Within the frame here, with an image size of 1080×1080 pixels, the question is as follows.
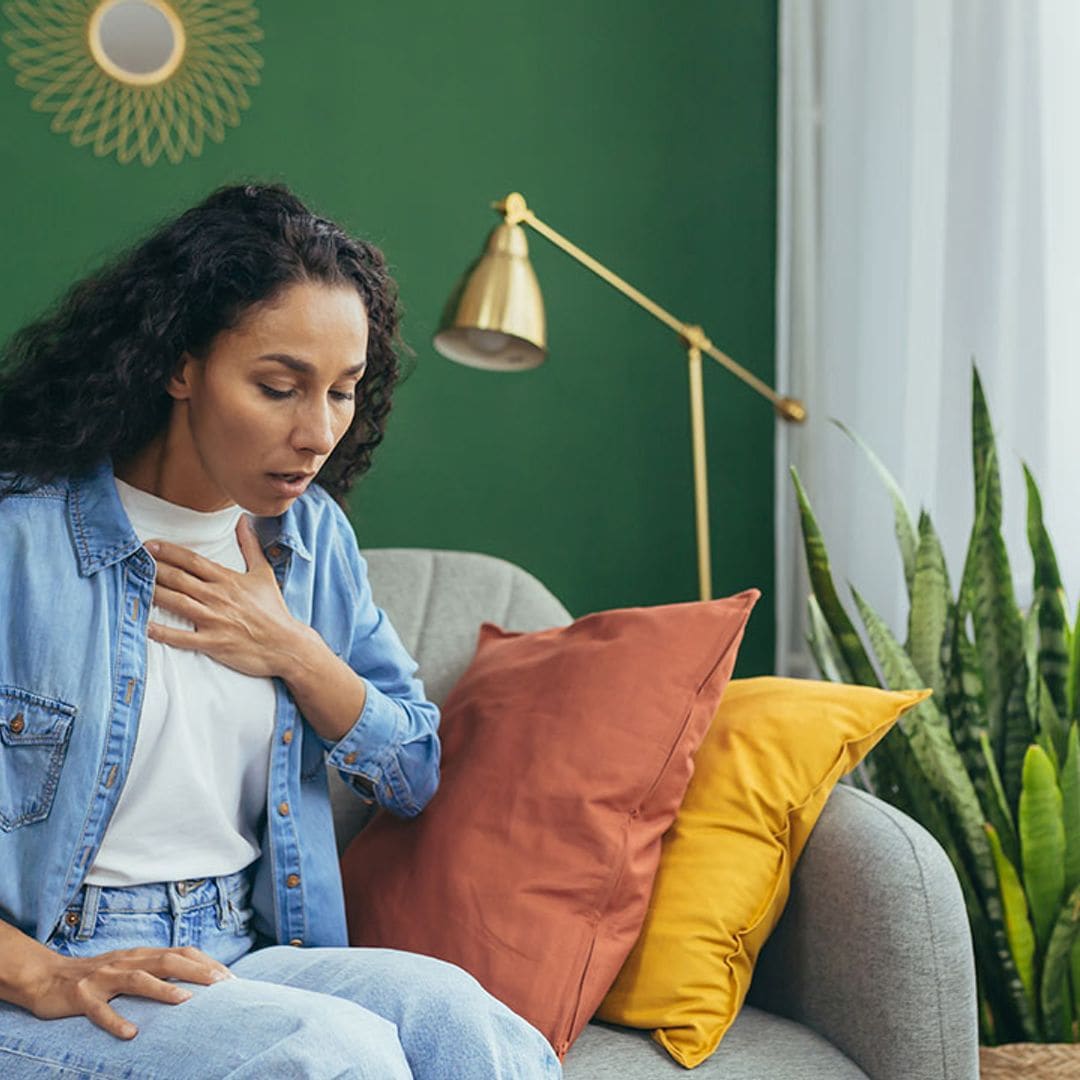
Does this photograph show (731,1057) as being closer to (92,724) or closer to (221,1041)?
(221,1041)

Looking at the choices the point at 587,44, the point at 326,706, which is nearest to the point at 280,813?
the point at 326,706

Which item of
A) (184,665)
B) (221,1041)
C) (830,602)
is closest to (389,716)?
(184,665)

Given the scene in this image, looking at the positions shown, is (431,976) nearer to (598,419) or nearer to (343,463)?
(343,463)

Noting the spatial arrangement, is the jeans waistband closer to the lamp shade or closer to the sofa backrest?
the sofa backrest

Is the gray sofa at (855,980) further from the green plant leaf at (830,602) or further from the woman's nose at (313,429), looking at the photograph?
the woman's nose at (313,429)

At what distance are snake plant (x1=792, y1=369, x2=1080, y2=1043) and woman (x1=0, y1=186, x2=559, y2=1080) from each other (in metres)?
0.70

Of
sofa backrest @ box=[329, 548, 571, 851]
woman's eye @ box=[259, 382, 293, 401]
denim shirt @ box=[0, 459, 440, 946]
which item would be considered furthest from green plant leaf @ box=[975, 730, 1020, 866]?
woman's eye @ box=[259, 382, 293, 401]

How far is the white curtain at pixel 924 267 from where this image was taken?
203 cm

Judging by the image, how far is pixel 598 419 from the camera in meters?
2.72

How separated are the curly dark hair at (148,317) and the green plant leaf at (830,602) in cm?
72

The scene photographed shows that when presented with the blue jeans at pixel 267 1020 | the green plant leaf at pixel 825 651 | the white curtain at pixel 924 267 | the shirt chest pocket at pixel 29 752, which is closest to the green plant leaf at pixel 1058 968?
the green plant leaf at pixel 825 651

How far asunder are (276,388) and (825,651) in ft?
3.02

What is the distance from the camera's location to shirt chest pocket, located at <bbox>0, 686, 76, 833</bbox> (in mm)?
1248

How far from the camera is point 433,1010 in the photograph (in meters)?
1.17
